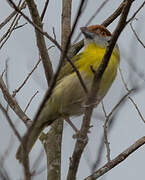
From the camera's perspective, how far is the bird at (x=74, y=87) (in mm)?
4371

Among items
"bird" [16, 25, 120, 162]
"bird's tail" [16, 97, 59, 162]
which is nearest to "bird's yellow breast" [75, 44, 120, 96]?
"bird" [16, 25, 120, 162]

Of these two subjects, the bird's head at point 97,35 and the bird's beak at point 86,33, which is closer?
the bird's beak at point 86,33

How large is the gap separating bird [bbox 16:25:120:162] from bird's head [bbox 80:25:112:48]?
0.12 feet

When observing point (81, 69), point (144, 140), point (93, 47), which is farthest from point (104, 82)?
point (144, 140)

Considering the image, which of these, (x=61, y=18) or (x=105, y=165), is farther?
(x=61, y=18)

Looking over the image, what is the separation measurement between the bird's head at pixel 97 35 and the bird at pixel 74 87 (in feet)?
0.12

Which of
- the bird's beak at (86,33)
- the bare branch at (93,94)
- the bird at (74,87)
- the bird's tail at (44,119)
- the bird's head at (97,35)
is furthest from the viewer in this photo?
the bird's head at (97,35)

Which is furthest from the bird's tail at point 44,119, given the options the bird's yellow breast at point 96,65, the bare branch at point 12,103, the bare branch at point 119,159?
the bare branch at point 119,159

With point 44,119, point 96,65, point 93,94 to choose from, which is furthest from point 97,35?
point 93,94

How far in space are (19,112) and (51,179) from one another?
0.87 metres

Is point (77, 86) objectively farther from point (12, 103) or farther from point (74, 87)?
point (12, 103)

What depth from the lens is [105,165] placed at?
12.4 ft

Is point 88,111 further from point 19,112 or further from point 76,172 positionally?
point 19,112

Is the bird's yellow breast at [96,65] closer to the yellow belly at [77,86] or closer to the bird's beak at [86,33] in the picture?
the yellow belly at [77,86]
